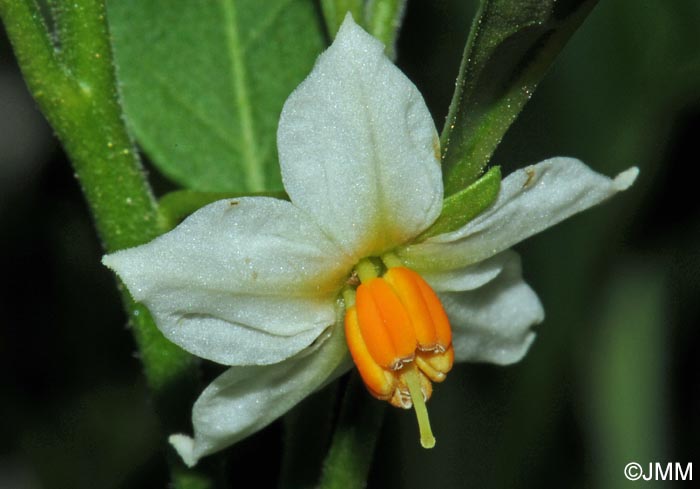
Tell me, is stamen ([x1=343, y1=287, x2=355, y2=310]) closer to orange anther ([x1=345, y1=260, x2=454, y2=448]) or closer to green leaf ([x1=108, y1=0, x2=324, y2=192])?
orange anther ([x1=345, y1=260, x2=454, y2=448])

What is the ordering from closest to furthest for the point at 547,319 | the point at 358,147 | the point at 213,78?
the point at 358,147 < the point at 213,78 < the point at 547,319

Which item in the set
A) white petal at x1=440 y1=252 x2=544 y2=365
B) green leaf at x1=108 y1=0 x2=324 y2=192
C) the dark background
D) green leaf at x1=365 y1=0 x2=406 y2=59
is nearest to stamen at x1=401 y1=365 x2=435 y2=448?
white petal at x1=440 y1=252 x2=544 y2=365

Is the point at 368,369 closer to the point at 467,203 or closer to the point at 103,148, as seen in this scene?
the point at 467,203

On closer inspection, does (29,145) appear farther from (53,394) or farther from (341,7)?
(341,7)

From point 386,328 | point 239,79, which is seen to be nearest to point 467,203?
point 386,328

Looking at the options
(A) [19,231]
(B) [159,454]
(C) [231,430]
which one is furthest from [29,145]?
(C) [231,430]

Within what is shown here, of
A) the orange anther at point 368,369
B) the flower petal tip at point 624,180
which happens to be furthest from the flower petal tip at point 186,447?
the flower petal tip at point 624,180
